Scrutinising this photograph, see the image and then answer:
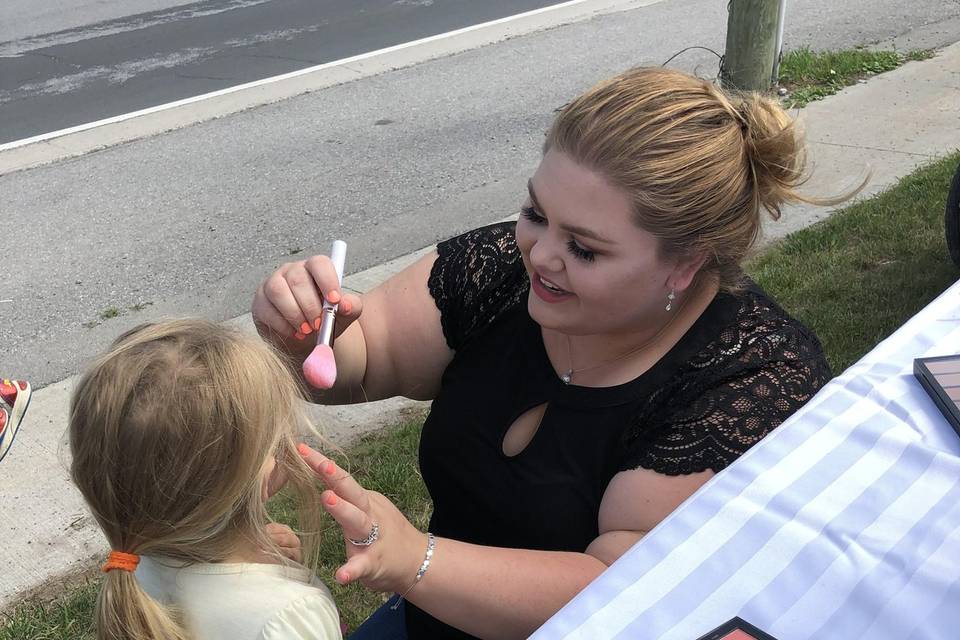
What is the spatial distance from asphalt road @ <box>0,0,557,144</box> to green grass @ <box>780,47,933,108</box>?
316 centimetres

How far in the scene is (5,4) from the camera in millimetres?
10141

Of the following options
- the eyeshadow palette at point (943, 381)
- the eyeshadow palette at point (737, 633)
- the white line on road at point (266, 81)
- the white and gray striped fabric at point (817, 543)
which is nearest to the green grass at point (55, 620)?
the white and gray striped fabric at point (817, 543)

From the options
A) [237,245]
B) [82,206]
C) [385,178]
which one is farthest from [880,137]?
[82,206]

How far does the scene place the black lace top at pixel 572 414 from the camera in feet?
5.42

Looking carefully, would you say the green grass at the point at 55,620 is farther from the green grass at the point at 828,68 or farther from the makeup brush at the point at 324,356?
the green grass at the point at 828,68

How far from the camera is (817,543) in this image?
1432mm

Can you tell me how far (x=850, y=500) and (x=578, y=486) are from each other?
429mm

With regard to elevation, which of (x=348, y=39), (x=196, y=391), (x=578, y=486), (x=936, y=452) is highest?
(x=196, y=391)

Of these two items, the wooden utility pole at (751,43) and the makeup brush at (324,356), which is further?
the wooden utility pole at (751,43)

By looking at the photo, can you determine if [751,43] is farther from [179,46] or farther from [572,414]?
[179,46]

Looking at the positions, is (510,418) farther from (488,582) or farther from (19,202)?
(19,202)

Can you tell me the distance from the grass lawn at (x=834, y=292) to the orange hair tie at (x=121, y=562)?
1.35 metres

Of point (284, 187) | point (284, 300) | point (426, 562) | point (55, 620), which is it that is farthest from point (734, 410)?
point (284, 187)

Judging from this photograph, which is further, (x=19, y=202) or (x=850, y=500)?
(x=19, y=202)
